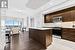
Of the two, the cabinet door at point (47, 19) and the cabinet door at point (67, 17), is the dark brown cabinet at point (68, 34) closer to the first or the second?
the cabinet door at point (67, 17)

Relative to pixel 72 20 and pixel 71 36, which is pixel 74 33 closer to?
pixel 71 36

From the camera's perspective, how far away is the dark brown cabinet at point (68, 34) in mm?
5741

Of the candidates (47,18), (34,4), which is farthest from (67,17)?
(47,18)

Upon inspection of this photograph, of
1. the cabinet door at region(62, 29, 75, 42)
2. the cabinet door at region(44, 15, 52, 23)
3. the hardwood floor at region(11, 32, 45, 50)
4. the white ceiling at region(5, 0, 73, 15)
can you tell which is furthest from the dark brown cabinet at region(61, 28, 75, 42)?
the cabinet door at region(44, 15, 52, 23)

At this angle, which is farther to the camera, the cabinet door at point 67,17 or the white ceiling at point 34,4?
the cabinet door at point 67,17

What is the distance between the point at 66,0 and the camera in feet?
18.7

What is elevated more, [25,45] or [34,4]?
[34,4]

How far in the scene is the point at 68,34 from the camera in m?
6.14

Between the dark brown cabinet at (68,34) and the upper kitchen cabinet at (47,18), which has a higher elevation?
the upper kitchen cabinet at (47,18)

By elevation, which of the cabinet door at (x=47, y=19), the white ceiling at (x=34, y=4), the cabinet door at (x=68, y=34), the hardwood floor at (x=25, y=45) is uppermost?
the white ceiling at (x=34, y=4)

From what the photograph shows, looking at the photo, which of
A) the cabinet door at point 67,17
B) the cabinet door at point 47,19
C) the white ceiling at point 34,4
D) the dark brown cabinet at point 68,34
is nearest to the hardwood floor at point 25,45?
the dark brown cabinet at point 68,34

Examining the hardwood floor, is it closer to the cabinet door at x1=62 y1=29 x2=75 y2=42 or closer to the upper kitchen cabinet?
the cabinet door at x1=62 y1=29 x2=75 y2=42

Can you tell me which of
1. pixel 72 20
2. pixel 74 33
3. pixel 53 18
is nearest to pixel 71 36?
pixel 74 33

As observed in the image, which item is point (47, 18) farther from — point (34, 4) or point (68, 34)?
point (68, 34)
